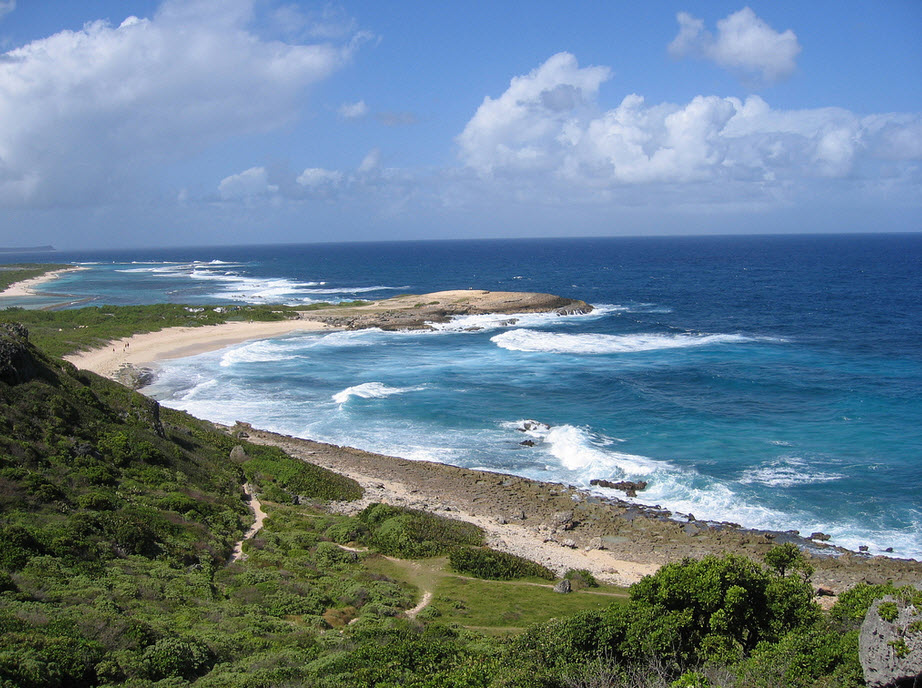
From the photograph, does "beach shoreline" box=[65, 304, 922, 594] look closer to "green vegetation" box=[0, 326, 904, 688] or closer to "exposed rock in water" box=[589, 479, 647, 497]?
"exposed rock in water" box=[589, 479, 647, 497]

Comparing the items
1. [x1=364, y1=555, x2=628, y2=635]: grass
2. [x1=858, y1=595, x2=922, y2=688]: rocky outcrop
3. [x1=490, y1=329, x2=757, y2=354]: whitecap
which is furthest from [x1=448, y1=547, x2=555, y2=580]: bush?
[x1=490, y1=329, x2=757, y2=354]: whitecap

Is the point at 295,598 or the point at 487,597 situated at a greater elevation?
the point at 295,598

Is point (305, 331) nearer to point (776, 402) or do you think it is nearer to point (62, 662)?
point (776, 402)

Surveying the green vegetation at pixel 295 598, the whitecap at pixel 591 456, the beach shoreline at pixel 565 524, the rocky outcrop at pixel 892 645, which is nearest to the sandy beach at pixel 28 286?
the beach shoreline at pixel 565 524

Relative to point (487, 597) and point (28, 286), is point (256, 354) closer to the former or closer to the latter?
point (487, 597)

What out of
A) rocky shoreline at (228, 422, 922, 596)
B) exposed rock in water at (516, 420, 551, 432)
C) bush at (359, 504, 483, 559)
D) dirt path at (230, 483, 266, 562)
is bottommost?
rocky shoreline at (228, 422, 922, 596)

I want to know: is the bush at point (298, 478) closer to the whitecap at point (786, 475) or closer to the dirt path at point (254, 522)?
the dirt path at point (254, 522)

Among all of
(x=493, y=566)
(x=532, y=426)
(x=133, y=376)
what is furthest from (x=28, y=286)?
(x=493, y=566)
